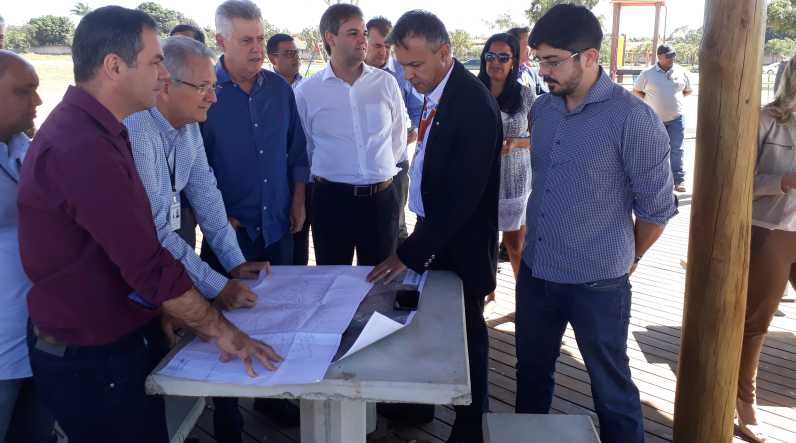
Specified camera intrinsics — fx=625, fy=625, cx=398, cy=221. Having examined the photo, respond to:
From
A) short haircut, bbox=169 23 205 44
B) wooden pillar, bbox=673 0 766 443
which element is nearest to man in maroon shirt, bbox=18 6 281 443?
wooden pillar, bbox=673 0 766 443

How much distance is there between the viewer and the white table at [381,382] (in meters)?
1.33

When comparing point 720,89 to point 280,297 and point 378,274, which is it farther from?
point 280,297

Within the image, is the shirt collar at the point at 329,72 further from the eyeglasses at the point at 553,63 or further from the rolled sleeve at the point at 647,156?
the rolled sleeve at the point at 647,156

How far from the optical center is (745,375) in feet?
9.06

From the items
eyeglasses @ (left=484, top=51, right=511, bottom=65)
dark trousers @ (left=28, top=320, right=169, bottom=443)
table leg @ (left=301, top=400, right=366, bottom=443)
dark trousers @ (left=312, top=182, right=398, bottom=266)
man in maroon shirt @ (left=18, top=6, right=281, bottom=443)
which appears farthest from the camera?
eyeglasses @ (left=484, top=51, right=511, bottom=65)

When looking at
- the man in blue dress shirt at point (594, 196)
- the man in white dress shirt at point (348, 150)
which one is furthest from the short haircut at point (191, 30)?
the man in blue dress shirt at point (594, 196)

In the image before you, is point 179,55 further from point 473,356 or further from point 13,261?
point 473,356

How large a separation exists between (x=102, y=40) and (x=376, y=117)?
203cm

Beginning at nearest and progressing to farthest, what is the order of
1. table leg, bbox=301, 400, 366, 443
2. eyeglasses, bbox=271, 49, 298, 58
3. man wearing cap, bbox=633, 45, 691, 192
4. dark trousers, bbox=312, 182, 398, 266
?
table leg, bbox=301, 400, 366, 443
dark trousers, bbox=312, 182, 398, 266
eyeglasses, bbox=271, 49, 298, 58
man wearing cap, bbox=633, 45, 691, 192

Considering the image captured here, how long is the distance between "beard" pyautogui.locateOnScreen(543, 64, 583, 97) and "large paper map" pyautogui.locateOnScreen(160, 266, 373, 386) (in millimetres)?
866

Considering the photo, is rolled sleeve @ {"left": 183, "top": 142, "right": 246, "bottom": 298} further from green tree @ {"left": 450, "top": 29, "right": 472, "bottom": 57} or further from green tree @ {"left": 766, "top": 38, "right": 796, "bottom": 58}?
green tree @ {"left": 450, "top": 29, "right": 472, "bottom": 57}

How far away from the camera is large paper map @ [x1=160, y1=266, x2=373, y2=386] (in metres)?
1.37

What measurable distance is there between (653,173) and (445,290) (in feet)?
2.37

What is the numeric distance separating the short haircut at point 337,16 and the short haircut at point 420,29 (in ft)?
3.50
